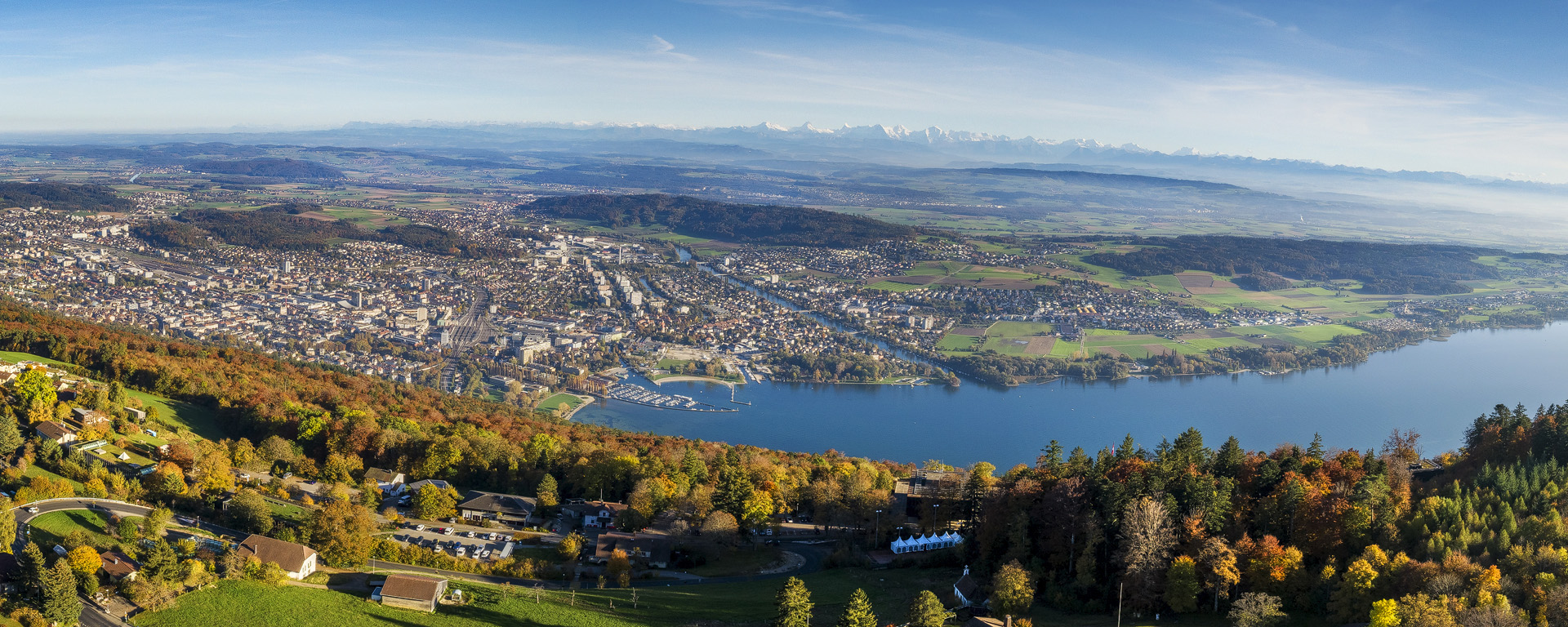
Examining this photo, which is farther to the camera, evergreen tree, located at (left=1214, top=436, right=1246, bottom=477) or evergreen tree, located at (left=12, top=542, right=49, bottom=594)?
evergreen tree, located at (left=1214, top=436, right=1246, bottom=477)

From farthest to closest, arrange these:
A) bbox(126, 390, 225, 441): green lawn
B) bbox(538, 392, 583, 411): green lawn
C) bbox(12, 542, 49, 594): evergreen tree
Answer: bbox(538, 392, 583, 411): green lawn, bbox(126, 390, 225, 441): green lawn, bbox(12, 542, 49, 594): evergreen tree

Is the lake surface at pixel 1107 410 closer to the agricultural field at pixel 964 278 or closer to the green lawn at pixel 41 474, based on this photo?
the green lawn at pixel 41 474

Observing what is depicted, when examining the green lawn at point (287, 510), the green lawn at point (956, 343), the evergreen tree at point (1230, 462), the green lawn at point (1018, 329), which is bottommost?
the green lawn at point (956, 343)

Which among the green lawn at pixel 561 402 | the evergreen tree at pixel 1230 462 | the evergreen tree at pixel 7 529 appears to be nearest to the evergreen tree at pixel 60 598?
the evergreen tree at pixel 7 529

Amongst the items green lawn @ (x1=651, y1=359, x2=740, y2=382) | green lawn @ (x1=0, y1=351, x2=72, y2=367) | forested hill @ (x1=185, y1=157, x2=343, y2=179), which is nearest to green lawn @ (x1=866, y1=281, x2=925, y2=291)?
green lawn @ (x1=651, y1=359, x2=740, y2=382)

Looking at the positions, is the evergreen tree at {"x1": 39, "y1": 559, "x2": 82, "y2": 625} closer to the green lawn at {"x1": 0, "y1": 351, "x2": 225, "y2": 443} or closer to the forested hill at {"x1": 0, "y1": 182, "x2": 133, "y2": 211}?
the green lawn at {"x1": 0, "y1": 351, "x2": 225, "y2": 443}

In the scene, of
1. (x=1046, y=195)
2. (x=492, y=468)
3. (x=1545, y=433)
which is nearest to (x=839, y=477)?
(x=492, y=468)
